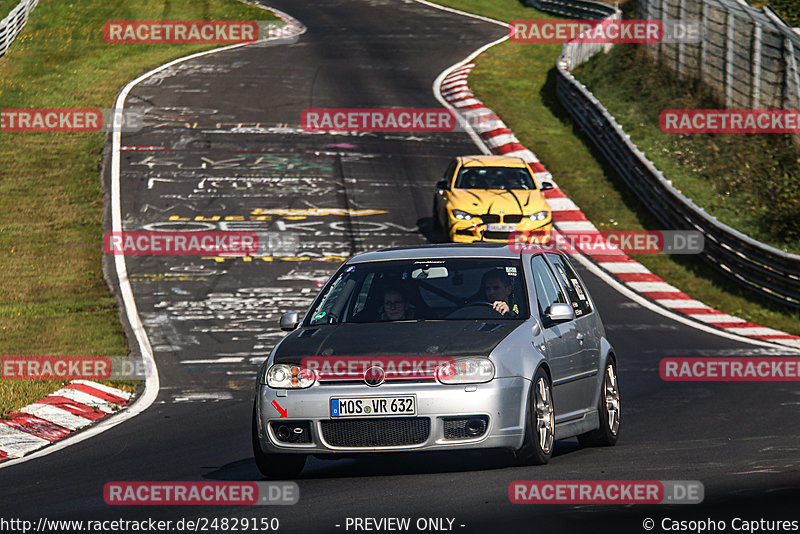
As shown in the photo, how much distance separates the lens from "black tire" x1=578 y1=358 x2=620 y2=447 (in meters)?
9.80

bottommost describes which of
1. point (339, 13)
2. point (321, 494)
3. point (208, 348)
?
point (339, 13)

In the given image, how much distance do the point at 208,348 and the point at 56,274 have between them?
18.0ft

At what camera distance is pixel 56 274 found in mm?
21516

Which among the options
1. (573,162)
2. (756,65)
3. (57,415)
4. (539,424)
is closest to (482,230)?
(756,65)

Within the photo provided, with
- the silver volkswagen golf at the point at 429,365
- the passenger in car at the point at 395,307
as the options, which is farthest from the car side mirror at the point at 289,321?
the passenger in car at the point at 395,307

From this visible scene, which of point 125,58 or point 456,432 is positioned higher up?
point 456,432

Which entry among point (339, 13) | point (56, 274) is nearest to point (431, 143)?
point (56, 274)

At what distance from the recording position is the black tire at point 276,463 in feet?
27.5

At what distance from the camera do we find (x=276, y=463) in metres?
8.40

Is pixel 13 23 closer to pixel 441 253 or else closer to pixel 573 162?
pixel 573 162

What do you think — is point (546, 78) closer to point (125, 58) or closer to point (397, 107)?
point (397, 107)

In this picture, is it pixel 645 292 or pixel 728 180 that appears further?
pixel 728 180

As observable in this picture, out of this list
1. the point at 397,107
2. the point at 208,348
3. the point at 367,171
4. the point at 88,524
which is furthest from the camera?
the point at 397,107

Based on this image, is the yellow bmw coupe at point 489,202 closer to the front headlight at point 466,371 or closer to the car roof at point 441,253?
the car roof at point 441,253
